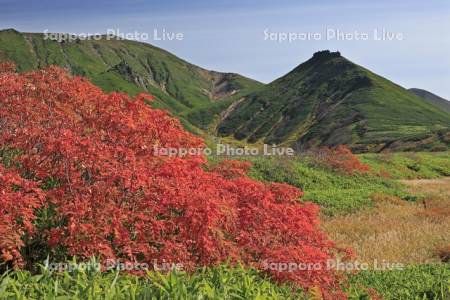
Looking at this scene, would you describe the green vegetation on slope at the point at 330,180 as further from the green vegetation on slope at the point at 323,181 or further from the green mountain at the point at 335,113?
the green mountain at the point at 335,113

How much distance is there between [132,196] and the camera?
307 inches

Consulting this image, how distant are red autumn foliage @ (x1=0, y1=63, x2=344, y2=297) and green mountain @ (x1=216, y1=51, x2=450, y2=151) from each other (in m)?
61.8

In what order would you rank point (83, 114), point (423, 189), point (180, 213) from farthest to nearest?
1. point (423, 189)
2. point (83, 114)
3. point (180, 213)

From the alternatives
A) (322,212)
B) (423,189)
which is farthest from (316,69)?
(322,212)

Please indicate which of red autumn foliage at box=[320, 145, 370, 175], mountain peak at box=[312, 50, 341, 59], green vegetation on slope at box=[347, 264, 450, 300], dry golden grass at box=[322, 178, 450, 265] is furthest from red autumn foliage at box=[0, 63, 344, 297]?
mountain peak at box=[312, 50, 341, 59]

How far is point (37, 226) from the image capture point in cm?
753

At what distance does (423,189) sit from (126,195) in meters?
28.9

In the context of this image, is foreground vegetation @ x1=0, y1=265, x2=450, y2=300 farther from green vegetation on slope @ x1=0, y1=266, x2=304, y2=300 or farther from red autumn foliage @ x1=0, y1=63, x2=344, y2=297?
red autumn foliage @ x1=0, y1=63, x2=344, y2=297

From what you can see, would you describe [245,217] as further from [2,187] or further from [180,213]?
[2,187]

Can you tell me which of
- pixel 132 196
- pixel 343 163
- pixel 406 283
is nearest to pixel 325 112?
pixel 343 163

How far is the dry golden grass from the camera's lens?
14367 mm

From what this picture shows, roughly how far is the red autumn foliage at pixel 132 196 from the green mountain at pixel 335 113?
61800 millimetres

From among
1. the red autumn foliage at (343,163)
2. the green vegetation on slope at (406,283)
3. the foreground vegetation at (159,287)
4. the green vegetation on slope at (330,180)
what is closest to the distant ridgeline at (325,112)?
the red autumn foliage at (343,163)

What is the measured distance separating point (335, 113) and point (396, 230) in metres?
109
